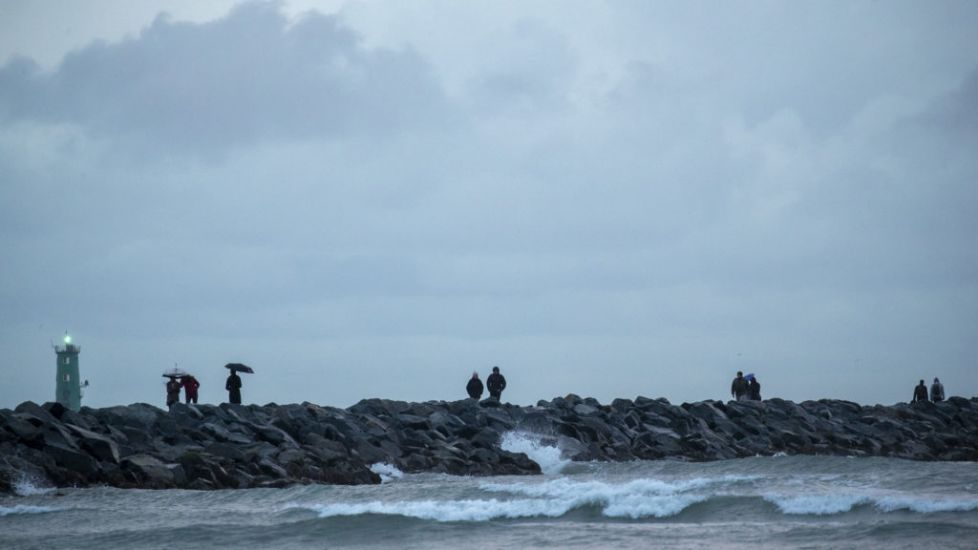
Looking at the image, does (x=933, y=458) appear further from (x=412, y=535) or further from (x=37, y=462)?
(x=37, y=462)

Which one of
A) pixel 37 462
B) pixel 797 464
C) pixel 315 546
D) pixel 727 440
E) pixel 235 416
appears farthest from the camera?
pixel 727 440

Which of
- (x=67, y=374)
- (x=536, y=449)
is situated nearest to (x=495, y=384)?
(x=536, y=449)

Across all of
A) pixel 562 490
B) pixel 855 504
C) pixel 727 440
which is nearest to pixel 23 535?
pixel 562 490

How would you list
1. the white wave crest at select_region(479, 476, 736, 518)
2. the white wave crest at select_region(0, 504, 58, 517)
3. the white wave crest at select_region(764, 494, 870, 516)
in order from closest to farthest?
the white wave crest at select_region(764, 494, 870, 516), the white wave crest at select_region(479, 476, 736, 518), the white wave crest at select_region(0, 504, 58, 517)

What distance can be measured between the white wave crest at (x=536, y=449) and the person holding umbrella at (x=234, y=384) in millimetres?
7371

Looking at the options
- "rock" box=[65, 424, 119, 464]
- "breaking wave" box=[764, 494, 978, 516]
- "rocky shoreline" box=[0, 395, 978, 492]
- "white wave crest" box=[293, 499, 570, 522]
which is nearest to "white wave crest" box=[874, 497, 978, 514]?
"breaking wave" box=[764, 494, 978, 516]

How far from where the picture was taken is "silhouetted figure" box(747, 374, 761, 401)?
36.5m

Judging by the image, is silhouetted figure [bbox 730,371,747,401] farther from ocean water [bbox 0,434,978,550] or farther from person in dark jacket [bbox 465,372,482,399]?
ocean water [bbox 0,434,978,550]

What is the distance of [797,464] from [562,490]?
8.11m

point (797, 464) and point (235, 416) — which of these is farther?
point (235, 416)

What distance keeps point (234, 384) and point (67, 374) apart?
46.5ft

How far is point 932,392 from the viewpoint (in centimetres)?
3878

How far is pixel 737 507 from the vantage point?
18.2 meters

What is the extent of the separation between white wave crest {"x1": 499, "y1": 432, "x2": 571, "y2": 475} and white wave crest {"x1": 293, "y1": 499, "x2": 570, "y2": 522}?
8760 mm
